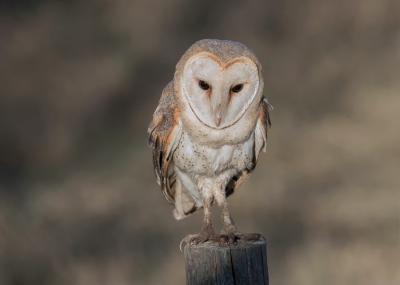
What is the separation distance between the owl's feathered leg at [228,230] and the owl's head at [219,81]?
0.46 m

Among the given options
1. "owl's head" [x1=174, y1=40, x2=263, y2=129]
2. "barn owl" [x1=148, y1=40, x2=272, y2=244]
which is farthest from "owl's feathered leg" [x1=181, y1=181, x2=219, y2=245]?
"owl's head" [x1=174, y1=40, x2=263, y2=129]

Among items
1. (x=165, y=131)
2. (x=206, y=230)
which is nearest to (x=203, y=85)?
(x=165, y=131)

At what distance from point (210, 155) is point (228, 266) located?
2.37 feet

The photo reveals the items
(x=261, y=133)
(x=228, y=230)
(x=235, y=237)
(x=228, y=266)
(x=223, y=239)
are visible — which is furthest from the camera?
(x=261, y=133)

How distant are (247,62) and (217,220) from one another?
3364 millimetres

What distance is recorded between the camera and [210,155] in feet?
8.32

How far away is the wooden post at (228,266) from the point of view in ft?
6.29

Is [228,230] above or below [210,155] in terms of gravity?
below

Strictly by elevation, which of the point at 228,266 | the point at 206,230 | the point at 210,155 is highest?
the point at 210,155

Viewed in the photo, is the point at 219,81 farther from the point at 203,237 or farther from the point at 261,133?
the point at 203,237

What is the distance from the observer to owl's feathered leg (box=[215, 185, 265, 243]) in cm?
225

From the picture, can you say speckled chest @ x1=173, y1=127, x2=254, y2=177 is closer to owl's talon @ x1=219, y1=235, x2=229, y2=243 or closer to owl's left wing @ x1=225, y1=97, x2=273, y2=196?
owl's left wing @ x1=225, y1=97, x2=273, y2=196

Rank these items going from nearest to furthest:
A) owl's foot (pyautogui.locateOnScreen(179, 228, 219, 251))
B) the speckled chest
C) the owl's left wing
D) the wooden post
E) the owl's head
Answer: the wooden post, the owl's head, owl's foot (pyautogui.locateOnScreen(179, 228, 219, 251)), the speckled chest, the owl's left wing

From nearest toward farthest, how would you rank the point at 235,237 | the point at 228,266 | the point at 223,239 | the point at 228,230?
the point at 228,266 < the point at 223,239 < the point at 235,237 < the point at 228,230
